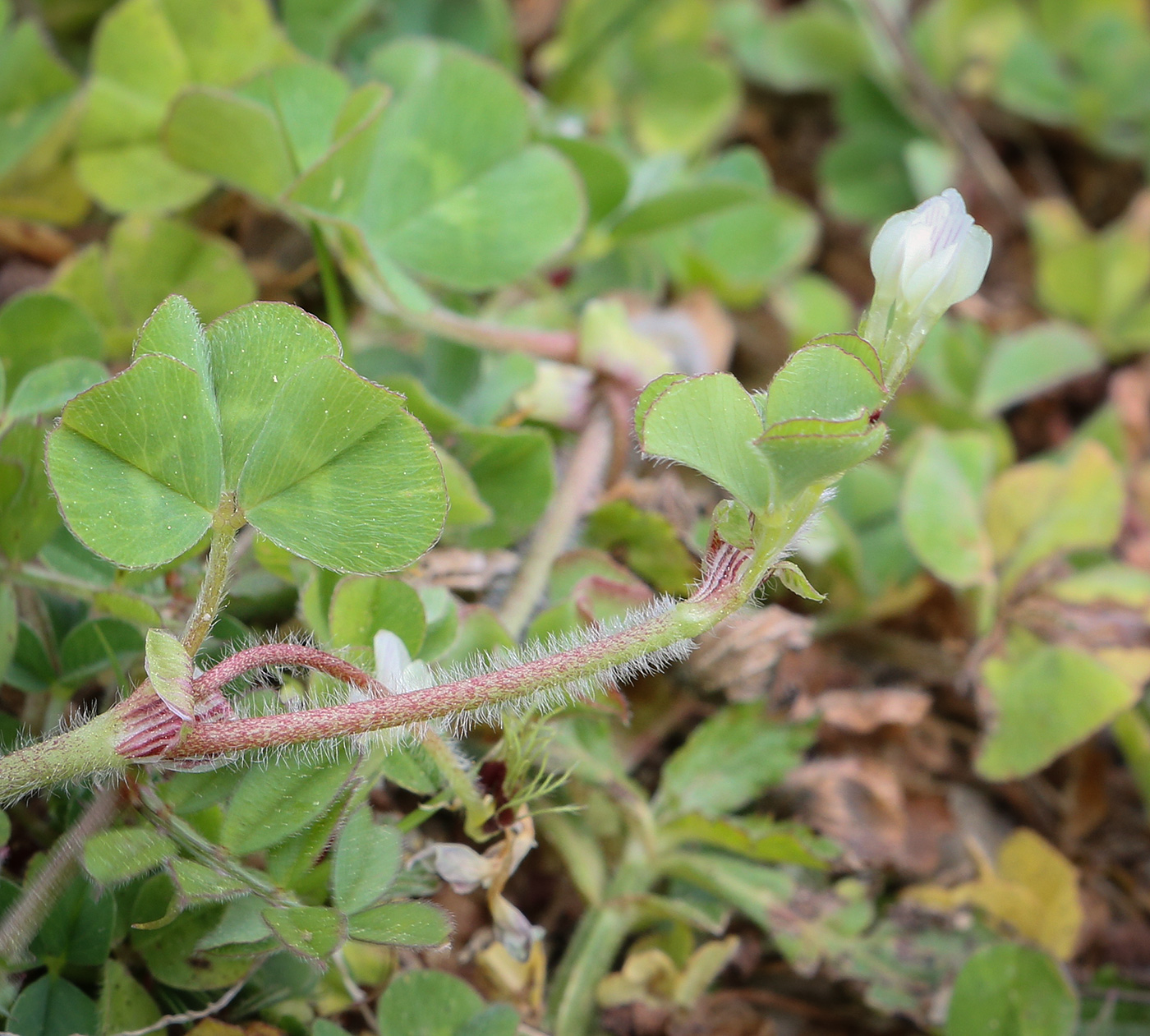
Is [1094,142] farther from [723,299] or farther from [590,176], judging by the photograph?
[590,176]

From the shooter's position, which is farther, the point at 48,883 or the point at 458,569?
the point at 458,569

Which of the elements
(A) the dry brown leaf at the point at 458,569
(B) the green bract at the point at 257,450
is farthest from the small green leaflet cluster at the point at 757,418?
(A) the dry brown leaf at the point at 458,569

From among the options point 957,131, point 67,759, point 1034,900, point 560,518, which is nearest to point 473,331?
point 560,518

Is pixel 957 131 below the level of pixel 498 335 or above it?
below

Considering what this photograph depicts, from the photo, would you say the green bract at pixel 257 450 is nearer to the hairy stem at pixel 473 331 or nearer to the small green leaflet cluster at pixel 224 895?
the small green leaflet cluster at pixel 224 895

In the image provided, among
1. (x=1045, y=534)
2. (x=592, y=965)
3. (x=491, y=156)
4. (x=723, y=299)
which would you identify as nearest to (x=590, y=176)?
(x=491, y=156)

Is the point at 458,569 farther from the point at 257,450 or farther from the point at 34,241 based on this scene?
the point at 34,241
